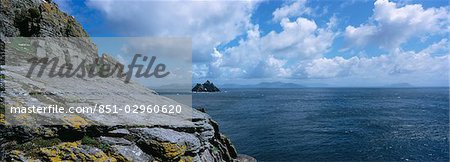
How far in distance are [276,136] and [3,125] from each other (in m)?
45.1

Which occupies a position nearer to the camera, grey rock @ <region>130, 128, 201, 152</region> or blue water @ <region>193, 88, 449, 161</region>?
grey rock @ <region>130, 128, 201, 152</region>

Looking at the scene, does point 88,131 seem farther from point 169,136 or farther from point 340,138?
point 340,138

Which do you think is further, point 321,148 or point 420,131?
point 420,131

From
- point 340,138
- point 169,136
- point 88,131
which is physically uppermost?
point 88,131

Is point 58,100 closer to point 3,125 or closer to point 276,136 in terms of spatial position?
point 3,125

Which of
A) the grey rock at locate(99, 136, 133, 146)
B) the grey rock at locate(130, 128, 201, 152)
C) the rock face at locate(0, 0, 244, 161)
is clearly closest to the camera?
the rock face at locate(0, 0, 244, 161)

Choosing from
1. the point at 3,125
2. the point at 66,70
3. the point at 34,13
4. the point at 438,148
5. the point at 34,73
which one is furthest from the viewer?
the point at 438,148

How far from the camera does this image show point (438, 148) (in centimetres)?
4312

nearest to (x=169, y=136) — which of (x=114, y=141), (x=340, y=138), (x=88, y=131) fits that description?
(x=114, y=141)

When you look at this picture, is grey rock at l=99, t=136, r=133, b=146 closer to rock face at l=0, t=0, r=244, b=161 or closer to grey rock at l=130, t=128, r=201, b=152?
rock face at l=0, t=0, r=244, b=161

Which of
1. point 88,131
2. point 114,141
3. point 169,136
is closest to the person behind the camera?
point 88,131

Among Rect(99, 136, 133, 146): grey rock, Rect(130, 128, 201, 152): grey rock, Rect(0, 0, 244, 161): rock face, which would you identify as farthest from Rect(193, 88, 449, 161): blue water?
Rect(99, 136, 133, 146): grey rock

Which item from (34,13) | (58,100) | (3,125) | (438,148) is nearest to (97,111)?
(58,100)

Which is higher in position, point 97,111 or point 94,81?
point 94,81
